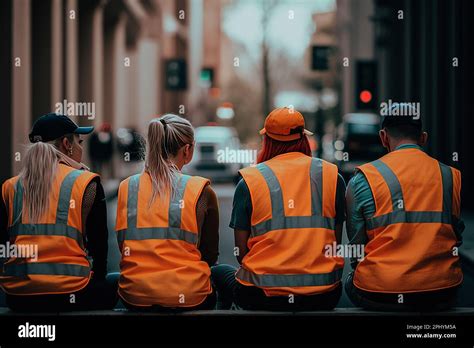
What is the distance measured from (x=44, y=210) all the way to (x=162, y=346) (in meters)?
0.99

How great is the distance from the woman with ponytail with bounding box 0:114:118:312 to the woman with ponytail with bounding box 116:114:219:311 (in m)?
0.21

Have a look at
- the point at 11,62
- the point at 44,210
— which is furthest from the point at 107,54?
the point at 44,210

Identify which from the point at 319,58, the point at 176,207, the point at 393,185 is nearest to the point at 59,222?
the point at 176,207

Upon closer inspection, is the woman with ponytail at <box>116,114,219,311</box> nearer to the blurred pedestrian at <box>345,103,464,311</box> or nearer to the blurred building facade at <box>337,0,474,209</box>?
the blurred pedestrian at <box>345,103,464,311</box>

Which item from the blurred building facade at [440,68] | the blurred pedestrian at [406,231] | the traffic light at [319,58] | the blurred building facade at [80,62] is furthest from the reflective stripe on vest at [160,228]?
the traffic light at [319,58]

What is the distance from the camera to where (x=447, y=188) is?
5051mm

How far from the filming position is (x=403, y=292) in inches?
196

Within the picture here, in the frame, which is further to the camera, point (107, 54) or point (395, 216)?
point (107, 54)

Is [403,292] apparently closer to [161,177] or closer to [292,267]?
[292,267]

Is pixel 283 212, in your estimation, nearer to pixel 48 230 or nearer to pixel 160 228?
pixel 160 228

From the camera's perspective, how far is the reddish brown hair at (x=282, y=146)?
5.15 meters

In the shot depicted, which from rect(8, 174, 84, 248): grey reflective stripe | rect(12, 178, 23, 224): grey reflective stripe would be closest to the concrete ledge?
rect(8, 174, 84, 248): grey reflective stripe

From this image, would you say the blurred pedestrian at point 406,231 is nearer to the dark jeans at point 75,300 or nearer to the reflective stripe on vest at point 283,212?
the reflective stripe on vest at point 283,212

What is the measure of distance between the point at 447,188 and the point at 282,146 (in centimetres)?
96
